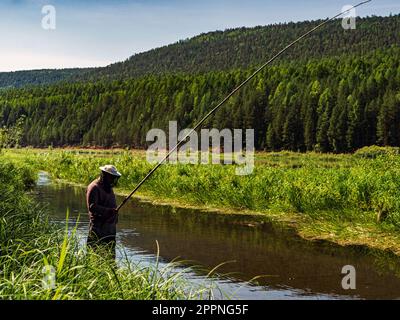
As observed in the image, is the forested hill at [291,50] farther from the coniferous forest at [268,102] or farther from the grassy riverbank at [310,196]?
the grassy riverbank at [310,196]

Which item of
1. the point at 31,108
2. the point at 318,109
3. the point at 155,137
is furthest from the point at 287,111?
the point at 31,108

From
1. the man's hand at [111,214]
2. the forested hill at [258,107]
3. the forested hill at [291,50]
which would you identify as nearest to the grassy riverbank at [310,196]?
the man's hand at [111,214]

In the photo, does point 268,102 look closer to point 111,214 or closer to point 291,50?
point 291,50

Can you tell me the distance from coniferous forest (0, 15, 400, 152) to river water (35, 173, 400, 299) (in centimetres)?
7173

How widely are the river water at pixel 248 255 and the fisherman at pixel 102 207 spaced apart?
361 mm

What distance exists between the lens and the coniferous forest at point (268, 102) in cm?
8925

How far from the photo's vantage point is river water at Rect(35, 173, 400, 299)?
9734mm

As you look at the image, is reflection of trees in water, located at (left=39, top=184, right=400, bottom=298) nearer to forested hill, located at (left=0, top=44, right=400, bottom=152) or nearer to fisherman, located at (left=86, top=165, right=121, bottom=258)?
fisherman, located at (left=86, top=165, right=121, bottom=258)

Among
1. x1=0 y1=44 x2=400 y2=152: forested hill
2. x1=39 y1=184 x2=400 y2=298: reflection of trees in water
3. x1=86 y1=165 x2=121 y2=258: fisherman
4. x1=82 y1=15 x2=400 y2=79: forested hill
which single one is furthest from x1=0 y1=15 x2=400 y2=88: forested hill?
x1=86 y1=165 x2=121 y2=258: fisherman

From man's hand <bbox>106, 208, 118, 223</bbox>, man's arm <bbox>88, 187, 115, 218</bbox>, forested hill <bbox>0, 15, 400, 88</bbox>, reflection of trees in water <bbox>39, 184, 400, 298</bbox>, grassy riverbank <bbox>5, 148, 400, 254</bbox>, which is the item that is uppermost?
forested hill <bbox>0, 15, 400, 88</bbox>

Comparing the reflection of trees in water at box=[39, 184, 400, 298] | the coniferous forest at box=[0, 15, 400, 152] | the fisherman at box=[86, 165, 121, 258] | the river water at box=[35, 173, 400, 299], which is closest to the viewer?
the fisherman at box=[86, 165, 121, 258]

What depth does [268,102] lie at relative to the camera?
344ft
